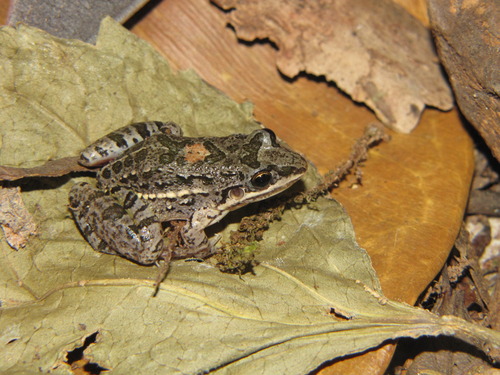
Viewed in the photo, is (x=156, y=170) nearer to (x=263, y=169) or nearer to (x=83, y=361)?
(x=263, y=169)

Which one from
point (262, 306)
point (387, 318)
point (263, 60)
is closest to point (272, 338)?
point (262, 306)

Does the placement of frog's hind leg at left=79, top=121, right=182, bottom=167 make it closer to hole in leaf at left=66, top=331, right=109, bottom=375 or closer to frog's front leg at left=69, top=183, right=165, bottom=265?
frog's front leg at left=69, top=183, right=165, bottom=265

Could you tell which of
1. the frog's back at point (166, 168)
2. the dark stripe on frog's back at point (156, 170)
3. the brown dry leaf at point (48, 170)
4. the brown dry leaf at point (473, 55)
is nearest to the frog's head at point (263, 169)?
the frog's back at point (166, 168)

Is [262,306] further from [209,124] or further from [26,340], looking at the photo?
[209,124]

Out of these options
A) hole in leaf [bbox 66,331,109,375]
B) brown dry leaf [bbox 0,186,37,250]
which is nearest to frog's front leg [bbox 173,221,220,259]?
hole in leaf [bbox 66,331,109,375]

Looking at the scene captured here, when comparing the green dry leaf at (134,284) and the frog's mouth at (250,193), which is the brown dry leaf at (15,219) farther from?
the frog's mouth at (250,193)
